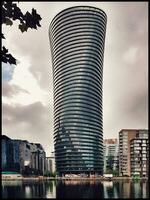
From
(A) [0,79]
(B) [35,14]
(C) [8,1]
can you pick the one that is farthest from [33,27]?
(A) [0,79]

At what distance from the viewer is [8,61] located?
29.7ft

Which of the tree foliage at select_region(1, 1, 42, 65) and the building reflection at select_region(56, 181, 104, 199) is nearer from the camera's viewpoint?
the tree foliage at select_region(1, 1, 42, 65)

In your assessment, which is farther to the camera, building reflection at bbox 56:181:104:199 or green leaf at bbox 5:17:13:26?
building reflection at bbox 56:181:104:199

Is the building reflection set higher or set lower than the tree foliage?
lower

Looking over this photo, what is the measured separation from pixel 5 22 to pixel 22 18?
46 centimetres

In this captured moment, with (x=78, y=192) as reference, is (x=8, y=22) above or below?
above

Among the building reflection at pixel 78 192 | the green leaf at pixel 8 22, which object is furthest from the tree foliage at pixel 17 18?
the building reflection at pixel 78 192

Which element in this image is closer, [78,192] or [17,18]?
[17,18]

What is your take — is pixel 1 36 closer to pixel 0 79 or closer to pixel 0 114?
pixel 0 79

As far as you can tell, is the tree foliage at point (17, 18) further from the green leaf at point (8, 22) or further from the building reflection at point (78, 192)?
the building reflection at point (78, 192)

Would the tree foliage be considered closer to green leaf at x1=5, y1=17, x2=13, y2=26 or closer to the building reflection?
green leaf at x1=5, y1=17, x2=13, y2=26

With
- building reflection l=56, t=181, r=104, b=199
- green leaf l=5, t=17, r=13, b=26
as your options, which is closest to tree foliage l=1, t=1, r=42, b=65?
green leaf l=5, t=17, r=13, b=26

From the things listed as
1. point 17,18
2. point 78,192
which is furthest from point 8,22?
point 78,192

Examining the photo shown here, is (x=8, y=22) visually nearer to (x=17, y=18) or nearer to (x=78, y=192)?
(x=17, y=18)
